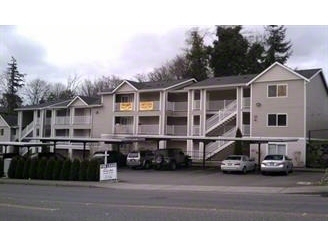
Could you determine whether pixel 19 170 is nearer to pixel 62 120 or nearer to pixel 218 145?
pixel 218 145

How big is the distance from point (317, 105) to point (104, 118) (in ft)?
76.9

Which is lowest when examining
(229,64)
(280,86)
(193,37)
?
(280,86)

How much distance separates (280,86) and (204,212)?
101ft

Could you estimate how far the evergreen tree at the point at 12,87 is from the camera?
97000 mm

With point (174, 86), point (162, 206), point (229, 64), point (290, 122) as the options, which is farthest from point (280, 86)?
point (162, 206)

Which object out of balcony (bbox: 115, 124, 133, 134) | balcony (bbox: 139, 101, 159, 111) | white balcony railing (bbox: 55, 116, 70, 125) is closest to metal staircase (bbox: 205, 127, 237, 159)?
balcony (bbox: 139, 101, 159, 111)

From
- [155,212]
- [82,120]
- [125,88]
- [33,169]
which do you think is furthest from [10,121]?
[155,212]

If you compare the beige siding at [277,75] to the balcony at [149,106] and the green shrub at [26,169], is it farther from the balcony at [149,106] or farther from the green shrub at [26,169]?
the green shrub at [26,169]

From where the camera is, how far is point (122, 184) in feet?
87.0

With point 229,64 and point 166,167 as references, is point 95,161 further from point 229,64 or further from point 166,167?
point 229,64

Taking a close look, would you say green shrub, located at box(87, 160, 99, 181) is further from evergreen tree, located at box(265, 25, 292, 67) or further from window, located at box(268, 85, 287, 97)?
evergreen tree, located at box(265, 25, 292, 67)

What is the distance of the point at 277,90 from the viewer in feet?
137

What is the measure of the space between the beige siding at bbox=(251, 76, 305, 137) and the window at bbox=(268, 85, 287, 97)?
0.95 feet

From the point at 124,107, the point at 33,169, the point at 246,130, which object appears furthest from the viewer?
the point at 124,107
